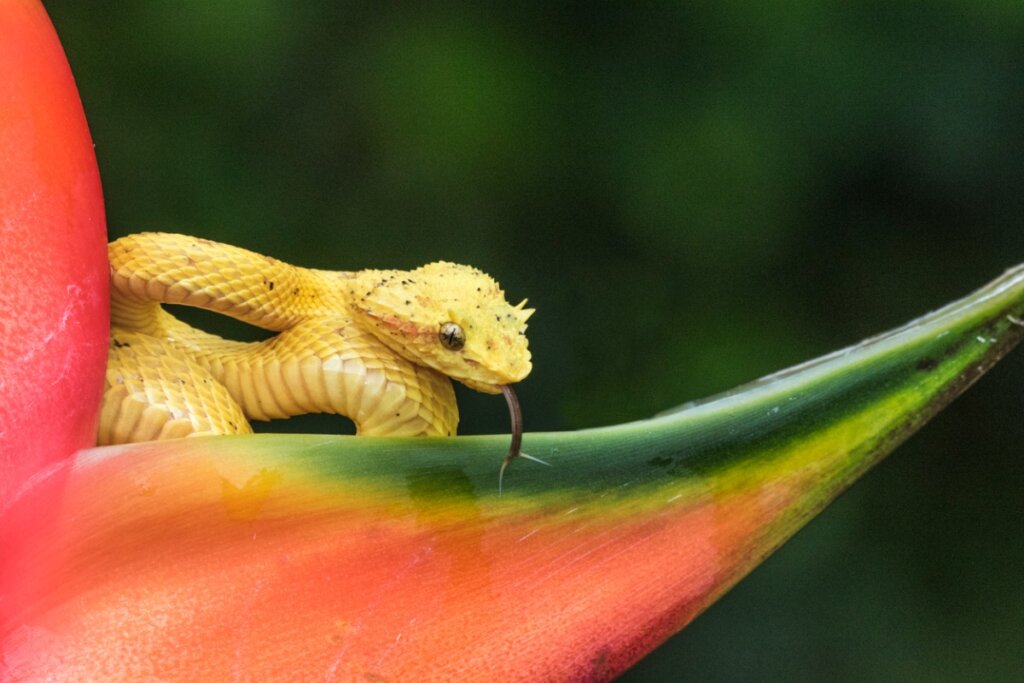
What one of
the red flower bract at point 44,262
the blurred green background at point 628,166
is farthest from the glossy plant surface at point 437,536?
the blurred green background at point 628,166

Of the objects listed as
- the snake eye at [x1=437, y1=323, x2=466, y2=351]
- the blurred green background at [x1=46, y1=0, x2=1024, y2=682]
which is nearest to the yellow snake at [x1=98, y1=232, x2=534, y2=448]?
the snake eye at [x1=437, y1=323, x2=466, y2=351]

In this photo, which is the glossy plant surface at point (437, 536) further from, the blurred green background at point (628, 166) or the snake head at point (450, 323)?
the blurred green background at point (628, 166)

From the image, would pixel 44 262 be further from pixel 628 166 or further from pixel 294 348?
pixel 628 166

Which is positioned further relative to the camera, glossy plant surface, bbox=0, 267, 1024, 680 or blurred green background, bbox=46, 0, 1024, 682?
blurred green background, bbox=46, 0, 1024, 682

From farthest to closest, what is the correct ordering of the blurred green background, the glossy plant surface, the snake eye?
the blurred green background
the snake eye
the glossy plant surface

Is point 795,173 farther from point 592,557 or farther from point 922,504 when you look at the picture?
point 592,557

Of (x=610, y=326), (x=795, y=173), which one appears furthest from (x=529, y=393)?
(x=795, y=173)

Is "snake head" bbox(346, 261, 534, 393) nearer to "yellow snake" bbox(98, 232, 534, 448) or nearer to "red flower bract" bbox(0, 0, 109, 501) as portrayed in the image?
"yellow snake" bbox(98, 232, 534, 448)
